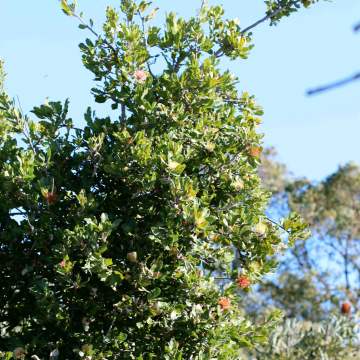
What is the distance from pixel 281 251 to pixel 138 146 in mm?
1376

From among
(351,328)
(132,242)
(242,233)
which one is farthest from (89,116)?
(351,328)

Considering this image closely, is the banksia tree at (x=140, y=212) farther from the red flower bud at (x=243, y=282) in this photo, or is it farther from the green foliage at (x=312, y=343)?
the green foliage at (x=312, y=343)

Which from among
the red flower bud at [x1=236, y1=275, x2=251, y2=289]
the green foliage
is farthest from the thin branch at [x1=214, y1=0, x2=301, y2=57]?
the green foliage

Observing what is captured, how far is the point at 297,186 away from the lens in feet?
95.9

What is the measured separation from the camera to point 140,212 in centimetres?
547

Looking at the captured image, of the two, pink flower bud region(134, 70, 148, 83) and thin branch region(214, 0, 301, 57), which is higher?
thin branch region(214, 0, 301, 57)

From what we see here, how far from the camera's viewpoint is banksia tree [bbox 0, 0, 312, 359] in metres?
5.13

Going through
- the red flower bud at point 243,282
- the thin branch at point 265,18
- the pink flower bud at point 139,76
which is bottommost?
the red flower bud at point 243,282

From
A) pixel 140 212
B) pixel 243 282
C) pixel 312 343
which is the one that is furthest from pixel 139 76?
pixel 312 343

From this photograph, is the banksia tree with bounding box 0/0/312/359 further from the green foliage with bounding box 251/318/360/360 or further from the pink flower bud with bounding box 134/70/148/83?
the green foliage with bounding box 251/318/360/360

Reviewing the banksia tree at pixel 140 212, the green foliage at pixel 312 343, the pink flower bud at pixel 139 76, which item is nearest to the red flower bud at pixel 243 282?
the banksia tree at pixel 140 212

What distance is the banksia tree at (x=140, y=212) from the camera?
5.13m

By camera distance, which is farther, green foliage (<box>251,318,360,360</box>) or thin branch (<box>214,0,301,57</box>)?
green foliage (<box>251,318,360,360</box>)

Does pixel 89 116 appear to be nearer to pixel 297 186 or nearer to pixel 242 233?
pixel 242 233
